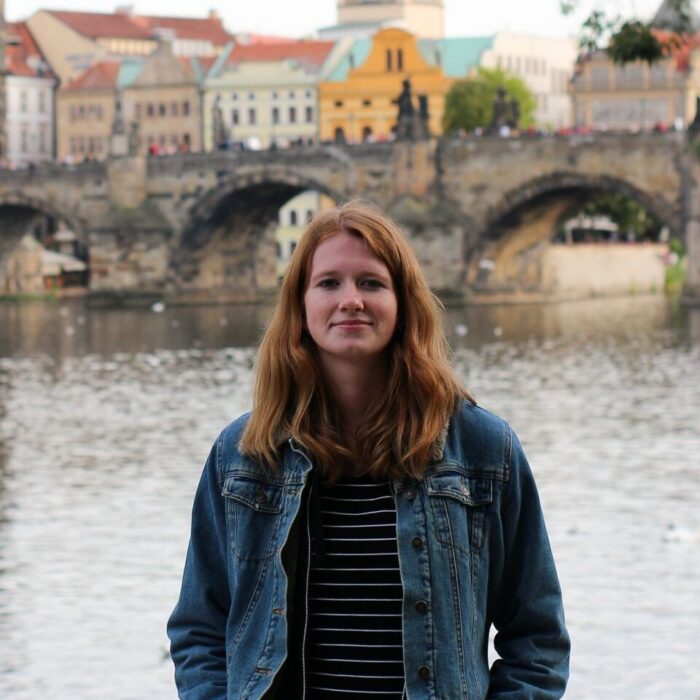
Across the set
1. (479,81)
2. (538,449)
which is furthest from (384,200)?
(538,449)

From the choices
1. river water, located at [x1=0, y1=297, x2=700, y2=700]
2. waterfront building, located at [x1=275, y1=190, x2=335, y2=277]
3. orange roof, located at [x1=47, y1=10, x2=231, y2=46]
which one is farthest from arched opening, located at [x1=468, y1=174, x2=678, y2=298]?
orange roof, located at [x1=47, y1=10, x2=231, y2=46]

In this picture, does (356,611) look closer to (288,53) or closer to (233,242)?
(233,242)

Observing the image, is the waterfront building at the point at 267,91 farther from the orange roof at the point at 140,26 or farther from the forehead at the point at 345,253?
the forehead at the point at 345,253

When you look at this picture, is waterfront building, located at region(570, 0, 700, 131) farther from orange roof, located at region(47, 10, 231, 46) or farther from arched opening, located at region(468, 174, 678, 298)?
arched opening, located at region(468, 174, 678, 298)

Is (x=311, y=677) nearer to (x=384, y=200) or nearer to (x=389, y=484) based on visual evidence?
(x=389, y=484)

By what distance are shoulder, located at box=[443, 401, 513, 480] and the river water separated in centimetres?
577

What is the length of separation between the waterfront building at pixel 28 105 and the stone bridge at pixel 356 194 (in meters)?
22.6

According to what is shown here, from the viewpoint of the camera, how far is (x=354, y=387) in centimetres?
381

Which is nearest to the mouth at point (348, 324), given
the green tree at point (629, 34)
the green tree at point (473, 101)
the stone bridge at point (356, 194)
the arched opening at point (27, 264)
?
the green tree at point (629, 34)

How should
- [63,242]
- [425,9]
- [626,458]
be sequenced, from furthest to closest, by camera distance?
1. [425,9]
2. [63,242]
3. [626,458]

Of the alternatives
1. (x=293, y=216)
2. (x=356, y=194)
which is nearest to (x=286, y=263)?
(x=356, y=194)

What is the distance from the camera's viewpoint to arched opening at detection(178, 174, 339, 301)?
59844 mm

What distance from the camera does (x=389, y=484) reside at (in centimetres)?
368

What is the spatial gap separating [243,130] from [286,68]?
317 cm
